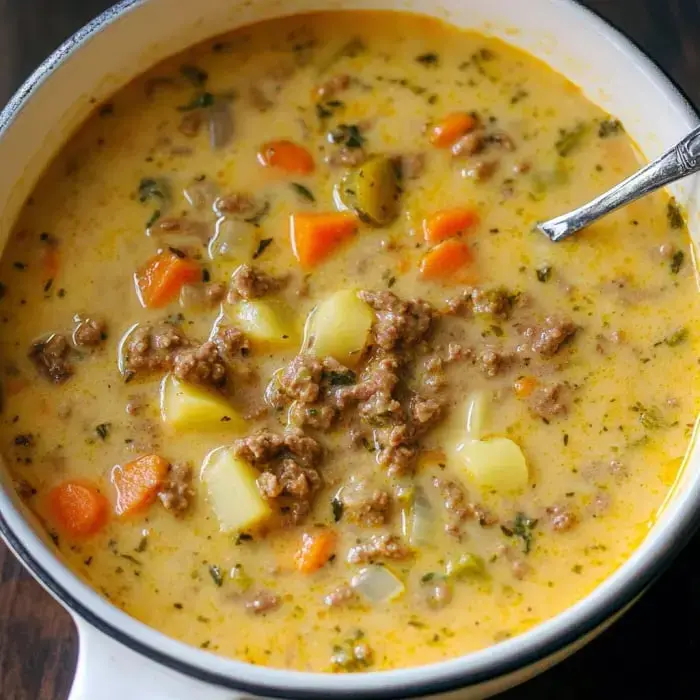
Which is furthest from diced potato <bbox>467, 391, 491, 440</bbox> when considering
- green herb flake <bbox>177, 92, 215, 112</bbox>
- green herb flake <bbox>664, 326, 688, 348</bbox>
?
green herb flake <bbox>177, 92, 215, 112</bbox>

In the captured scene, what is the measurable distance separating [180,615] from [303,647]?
322mm

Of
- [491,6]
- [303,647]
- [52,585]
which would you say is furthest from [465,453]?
[491,6]

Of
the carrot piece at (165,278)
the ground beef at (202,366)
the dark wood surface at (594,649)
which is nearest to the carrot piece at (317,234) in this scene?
the carrot piece at (165,278)

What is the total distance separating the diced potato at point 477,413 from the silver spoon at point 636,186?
0.53 m

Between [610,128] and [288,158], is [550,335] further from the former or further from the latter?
[288,158]

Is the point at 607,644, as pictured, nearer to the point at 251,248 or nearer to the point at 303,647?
the point at 303,647

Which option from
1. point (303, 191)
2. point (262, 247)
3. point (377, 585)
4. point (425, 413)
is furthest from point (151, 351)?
point (377, 585)

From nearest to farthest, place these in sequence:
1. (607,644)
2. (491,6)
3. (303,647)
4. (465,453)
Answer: (303,647) → (465,453) → (607,644) → (491,6)

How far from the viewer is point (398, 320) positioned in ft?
9.30

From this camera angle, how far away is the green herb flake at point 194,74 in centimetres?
328

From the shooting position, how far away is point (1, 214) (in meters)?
3.01

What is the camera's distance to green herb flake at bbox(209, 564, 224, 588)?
2670 mm

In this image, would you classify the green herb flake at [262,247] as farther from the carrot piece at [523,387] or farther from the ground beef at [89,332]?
the carrot piece at [523,387]

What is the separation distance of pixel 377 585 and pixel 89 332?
1.05 m
